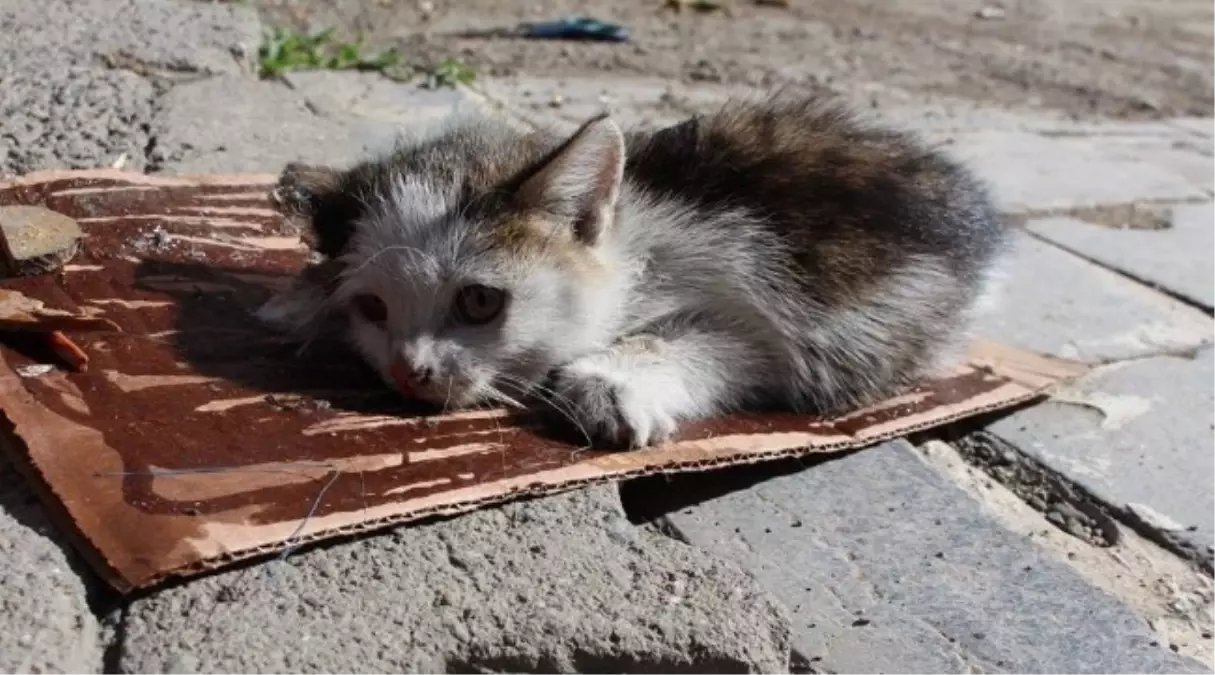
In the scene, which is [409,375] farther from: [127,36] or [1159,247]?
[1159,247]

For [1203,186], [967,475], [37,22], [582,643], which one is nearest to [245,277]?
[582,643]

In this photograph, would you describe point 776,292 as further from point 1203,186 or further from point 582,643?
point 1203,186

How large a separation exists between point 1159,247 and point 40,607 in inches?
129

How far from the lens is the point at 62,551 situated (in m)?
1.68

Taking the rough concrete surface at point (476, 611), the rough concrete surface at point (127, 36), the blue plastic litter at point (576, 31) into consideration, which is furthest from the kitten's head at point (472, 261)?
the blue plastic litter at point (576, 31)

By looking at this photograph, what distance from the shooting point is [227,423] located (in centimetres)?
204

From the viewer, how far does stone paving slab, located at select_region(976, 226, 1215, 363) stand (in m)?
3.07

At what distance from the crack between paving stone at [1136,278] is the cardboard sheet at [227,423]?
72 cm

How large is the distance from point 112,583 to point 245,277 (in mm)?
1179

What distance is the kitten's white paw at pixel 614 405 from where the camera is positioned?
2.18m

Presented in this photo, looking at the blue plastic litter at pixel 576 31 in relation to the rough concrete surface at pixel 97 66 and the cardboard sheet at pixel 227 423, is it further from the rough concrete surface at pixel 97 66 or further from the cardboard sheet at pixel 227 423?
the cardboard sheet at pixel 227 423

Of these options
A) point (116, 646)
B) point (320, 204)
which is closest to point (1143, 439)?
point (320, 204)

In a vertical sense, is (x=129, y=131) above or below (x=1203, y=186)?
above

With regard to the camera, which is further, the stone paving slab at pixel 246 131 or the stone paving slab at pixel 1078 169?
the stone paving slab at pixel 1078 169
